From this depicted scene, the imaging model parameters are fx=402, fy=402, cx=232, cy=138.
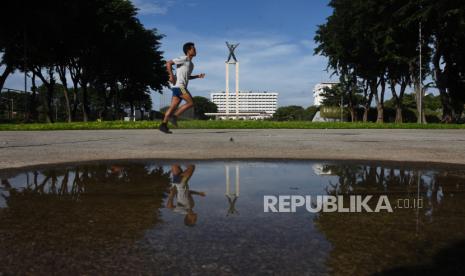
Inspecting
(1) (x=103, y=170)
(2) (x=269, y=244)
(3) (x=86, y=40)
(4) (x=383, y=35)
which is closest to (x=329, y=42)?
(4) (x=383, y=35)

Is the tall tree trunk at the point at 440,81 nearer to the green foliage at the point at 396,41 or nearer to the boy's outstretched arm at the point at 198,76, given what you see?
the green foliage at the point at 396,41

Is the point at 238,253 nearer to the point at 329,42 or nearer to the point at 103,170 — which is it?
the point at 103,170

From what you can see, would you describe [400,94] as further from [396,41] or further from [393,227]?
[393,227]

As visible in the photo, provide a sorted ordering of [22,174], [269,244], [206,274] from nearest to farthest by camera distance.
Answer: [206,274], [269,244], [22,174]

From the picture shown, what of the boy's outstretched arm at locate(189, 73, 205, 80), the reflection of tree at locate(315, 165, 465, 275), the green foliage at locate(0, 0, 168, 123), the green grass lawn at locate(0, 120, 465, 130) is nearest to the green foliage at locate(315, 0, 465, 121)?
the green grass lawn at locate(0, 120, 465, 130)

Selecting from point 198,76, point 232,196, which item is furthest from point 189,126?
point 232,196

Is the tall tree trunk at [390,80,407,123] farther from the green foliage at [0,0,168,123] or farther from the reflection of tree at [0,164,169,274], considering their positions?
the reflection of tree at [0,164,169,274]

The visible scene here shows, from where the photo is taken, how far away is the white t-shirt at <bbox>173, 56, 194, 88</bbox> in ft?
31.6

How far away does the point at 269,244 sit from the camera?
2318mm

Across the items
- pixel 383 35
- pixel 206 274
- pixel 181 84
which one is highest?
pixel 383 35

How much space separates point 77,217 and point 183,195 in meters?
1.08

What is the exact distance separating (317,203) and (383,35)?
3083cm

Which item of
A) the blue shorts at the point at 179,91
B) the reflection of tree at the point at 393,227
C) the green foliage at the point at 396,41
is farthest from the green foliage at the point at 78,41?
the reflection of tree at the point at 393,227

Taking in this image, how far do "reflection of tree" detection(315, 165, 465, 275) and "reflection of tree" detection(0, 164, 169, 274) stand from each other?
1214 mm
